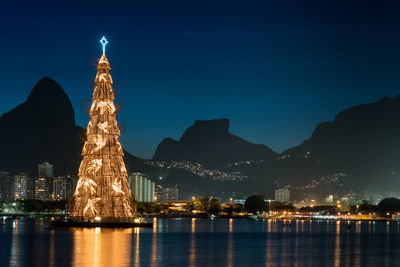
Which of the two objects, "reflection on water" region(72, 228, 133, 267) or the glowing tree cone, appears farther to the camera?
the glowing tree cone

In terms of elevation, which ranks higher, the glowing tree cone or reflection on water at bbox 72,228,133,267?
the glowing tree cone

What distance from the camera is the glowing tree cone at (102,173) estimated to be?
79.0 metres

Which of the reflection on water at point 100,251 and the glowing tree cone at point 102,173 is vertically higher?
the glowing tree cone at point 102,173

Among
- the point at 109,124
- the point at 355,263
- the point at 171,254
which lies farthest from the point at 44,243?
the point at 355,263

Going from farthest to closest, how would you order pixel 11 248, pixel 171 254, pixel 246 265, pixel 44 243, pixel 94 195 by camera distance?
pixel 94 195, pixel 44 243, pixel 11 248, pixel 171 254, pixel 246 265

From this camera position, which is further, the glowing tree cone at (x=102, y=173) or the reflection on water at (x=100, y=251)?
the glowing tree cone at (x=102, y=173)

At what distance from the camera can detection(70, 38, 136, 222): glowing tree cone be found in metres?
79.0

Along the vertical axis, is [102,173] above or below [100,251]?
above

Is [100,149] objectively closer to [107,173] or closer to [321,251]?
[107,173]

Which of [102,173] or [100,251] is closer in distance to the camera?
[100,251]

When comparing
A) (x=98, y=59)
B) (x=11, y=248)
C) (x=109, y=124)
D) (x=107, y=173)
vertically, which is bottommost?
(x=11, y=248)

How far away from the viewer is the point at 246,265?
4331cm

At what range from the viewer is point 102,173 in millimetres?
79312

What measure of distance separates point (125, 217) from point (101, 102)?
15124 mm
